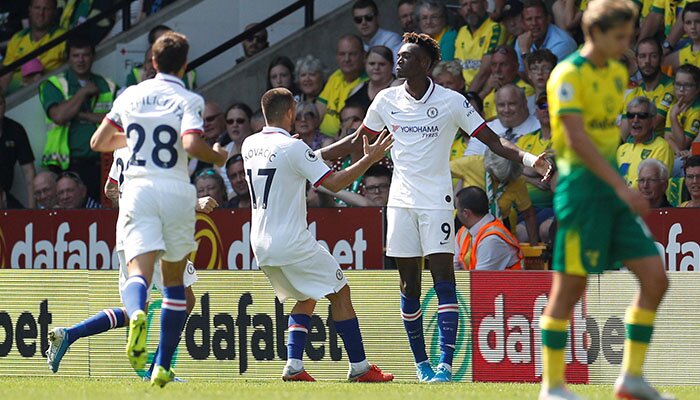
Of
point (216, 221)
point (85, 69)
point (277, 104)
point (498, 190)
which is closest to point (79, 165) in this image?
point (85, 69)

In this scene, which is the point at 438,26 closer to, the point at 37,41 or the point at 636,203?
the point at 37,41

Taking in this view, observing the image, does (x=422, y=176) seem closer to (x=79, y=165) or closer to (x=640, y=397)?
(x=640, y=397)

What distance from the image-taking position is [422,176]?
10.4 metres

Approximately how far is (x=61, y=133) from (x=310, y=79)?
9.96 feet

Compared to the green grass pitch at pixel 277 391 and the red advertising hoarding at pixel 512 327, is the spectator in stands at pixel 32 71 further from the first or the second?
the red advertising hoarding at pixel 512 327

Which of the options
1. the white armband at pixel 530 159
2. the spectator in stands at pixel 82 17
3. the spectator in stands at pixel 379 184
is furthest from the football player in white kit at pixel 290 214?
the spectator in stands at pixel 82 17

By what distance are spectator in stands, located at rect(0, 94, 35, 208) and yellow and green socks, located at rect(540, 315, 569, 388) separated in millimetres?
10142

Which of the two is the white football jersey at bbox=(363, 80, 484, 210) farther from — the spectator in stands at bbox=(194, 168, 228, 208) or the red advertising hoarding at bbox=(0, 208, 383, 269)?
the spectator in stands at bbox=(194, 168, 228, 208)

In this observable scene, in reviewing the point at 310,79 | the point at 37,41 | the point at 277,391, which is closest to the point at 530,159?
the point at 277,391

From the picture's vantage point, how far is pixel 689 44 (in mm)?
14281

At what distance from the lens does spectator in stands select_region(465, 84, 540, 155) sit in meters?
14.0

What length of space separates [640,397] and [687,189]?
6.25 m

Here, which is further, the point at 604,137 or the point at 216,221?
the point at 216,221

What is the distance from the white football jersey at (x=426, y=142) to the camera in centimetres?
1045
